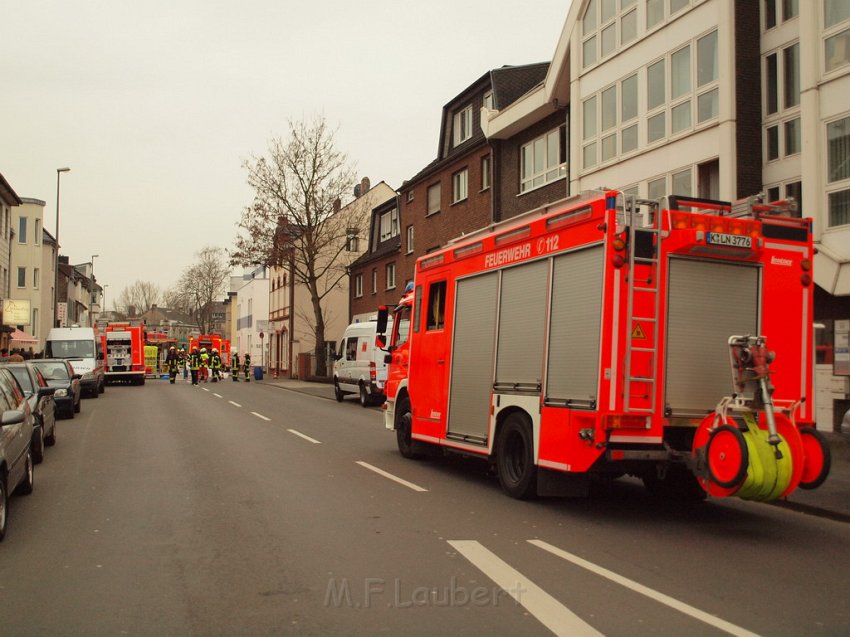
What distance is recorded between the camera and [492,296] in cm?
976

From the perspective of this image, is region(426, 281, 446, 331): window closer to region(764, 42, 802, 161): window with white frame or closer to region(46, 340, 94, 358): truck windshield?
region(764, 42, 802, 161): window with white frame

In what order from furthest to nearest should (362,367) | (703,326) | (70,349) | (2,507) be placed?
A: 1. (70,349)
2. (362,367)
3. (703,326)
4. (2,507)

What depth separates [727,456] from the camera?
703cm

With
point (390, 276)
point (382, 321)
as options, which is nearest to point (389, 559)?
point (382, 321)

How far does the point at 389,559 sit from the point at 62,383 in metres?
16.5

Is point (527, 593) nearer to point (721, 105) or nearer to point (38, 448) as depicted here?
point (38, 448)

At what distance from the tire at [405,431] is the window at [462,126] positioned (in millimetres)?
21506

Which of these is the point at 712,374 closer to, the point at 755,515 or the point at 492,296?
the point at 755,515

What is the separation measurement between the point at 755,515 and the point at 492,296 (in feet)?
12.0

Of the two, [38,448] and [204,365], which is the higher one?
[204,365]

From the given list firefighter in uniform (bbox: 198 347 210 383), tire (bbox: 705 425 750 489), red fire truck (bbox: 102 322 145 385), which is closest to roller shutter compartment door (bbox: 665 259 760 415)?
tire (bbox: 705 425 750 489)

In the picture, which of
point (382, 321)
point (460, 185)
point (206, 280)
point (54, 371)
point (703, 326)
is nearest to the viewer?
point (703, 326)

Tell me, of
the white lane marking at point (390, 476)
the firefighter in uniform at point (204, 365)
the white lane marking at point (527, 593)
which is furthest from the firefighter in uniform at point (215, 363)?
the white lane marking at point (527, 593)

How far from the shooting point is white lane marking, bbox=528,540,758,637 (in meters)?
4.68
